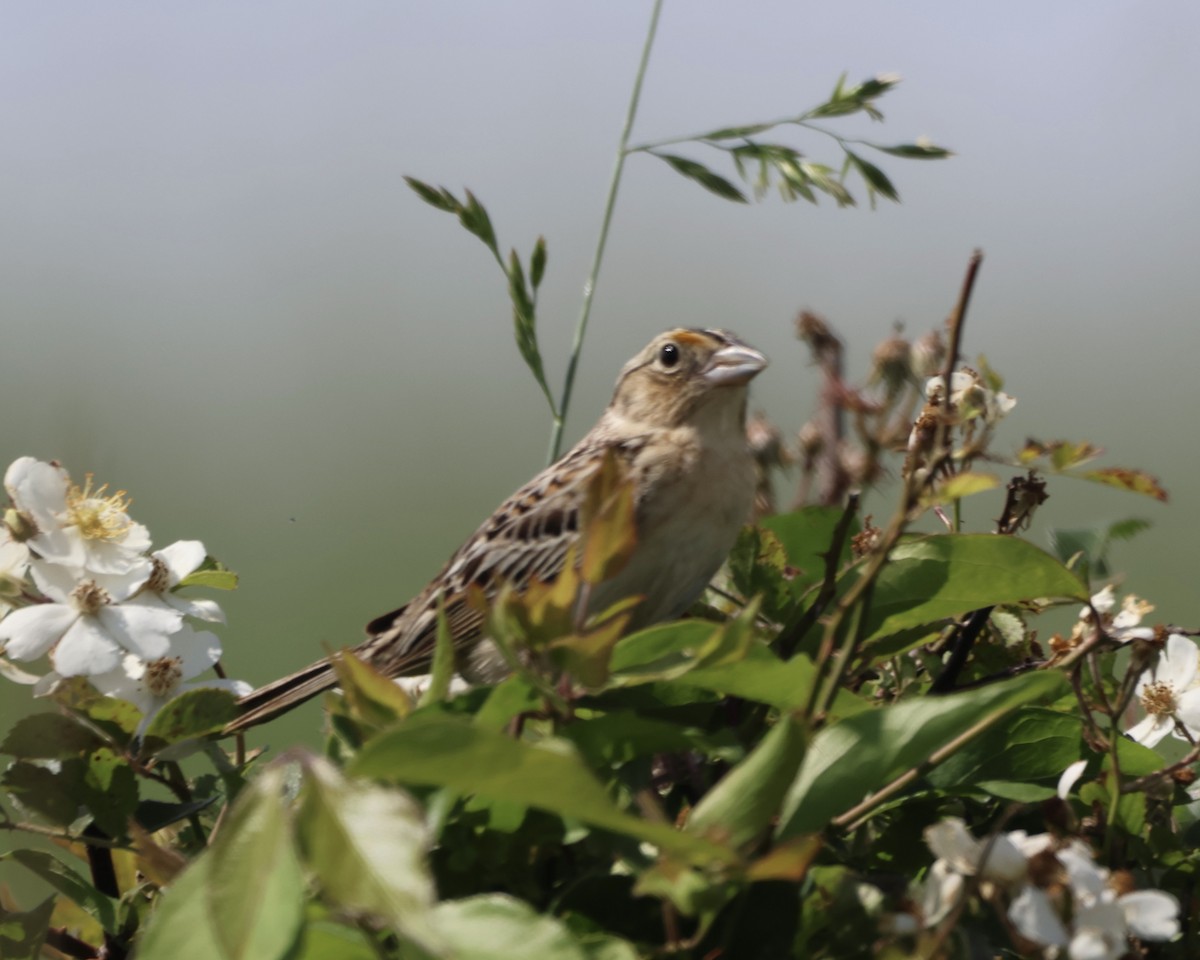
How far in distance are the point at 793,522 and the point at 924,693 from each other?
8.9 inches

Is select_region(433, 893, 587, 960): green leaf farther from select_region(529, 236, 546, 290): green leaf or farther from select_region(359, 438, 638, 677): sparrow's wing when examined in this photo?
select_region(359, 438, 638, 677): sparrow's wing

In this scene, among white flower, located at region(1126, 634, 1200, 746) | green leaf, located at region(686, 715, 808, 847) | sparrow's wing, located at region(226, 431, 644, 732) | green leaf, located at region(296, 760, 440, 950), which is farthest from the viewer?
sparrow's wing, located at region(226, 431, 644, 732)

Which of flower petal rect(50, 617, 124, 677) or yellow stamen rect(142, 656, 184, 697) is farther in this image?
yellow stamen rect(142, 656, 184, 697)

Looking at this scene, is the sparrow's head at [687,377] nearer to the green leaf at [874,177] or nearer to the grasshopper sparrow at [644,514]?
the grasshopper sparrow at [644,514]

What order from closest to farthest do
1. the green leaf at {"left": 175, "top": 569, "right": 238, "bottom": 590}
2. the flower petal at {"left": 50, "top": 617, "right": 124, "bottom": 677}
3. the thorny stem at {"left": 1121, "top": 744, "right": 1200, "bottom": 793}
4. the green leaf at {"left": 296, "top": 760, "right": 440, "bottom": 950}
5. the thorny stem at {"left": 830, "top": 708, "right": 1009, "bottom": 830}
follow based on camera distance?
the green leaf at {"left": 296, "top": 760, "right": 440, "bottom": 950}
the thorny stem at {"left": 830, "top": 708, "right": 1009, "bottom": 830}
the thorny stem at {"left": 1121, "top": 744, "right": 1200, "bottom": 793}
the flower petal at {"left": 50, "top": 617, "right": 124, "bottom": 677}
the green leaf at {"left": 175, "top": 569, "right": 238, "bottom": 590}

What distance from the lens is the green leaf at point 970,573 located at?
3.52 ft

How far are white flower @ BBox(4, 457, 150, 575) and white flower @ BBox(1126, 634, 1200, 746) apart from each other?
41.0 inches

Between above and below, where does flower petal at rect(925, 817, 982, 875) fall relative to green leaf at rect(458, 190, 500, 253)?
below

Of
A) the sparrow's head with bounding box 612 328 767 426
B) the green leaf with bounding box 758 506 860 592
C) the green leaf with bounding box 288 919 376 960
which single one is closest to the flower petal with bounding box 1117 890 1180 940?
the green leaf with bounding box 288 919 376 960

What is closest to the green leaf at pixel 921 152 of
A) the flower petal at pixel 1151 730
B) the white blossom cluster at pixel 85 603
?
the flower petal at pixel 1151 730

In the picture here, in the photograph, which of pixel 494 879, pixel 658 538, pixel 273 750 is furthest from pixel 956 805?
pixel 658 538

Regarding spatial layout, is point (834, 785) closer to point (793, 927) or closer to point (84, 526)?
point (793, 927)

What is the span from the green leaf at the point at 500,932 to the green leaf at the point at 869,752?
0.20 m

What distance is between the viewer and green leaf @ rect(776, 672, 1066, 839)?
0.89 meters
